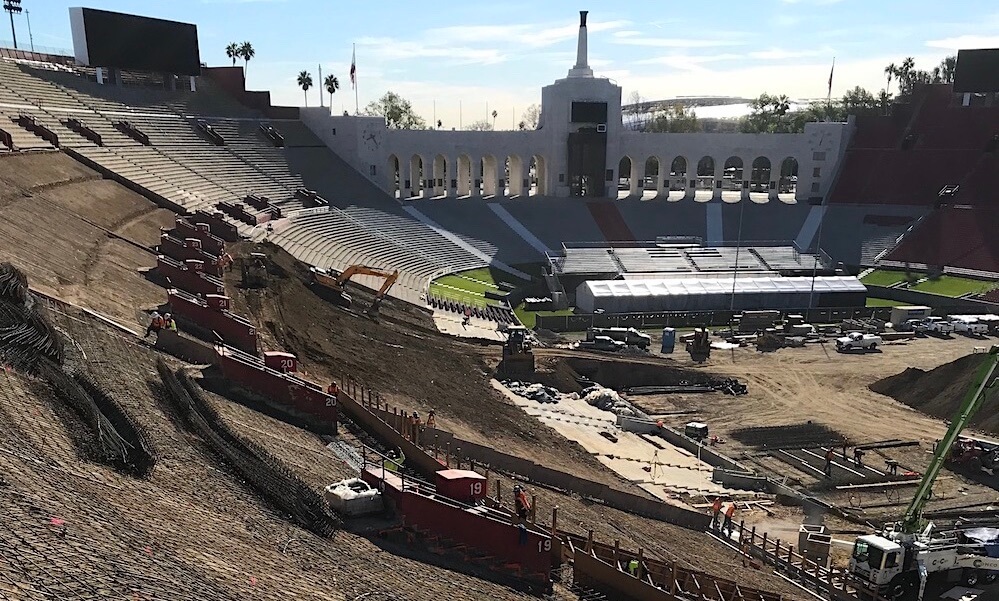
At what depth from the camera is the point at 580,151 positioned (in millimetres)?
72062

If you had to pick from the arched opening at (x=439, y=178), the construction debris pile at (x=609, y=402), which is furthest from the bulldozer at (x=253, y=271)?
the arched opening at (x=439, y=178)

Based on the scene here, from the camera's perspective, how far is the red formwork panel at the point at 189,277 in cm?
2677

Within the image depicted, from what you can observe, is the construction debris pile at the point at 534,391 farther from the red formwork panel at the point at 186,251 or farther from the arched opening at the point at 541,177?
the arched opening at the point at 541,177

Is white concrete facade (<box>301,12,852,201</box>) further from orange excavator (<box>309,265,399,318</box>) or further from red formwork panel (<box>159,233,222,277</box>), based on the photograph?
red formwork panel (<box>159,233,222,277</box>)

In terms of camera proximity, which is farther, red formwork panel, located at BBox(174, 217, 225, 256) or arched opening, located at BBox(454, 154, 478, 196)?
arched opening, located at BBox(454, 154, 478, 196)

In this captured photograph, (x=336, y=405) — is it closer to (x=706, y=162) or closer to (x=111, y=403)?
(x=111, y=403)

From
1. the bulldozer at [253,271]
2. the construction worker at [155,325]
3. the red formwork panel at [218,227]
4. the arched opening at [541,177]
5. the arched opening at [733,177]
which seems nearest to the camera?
the construction worker at [155,325]

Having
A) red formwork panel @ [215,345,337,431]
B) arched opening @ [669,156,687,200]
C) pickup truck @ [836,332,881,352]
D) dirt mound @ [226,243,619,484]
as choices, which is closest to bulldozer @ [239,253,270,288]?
dirt mound @ [226,243,619,484]

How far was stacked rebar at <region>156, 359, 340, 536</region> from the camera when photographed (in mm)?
13500

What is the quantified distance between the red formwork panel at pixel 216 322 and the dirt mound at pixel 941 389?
29038 millimetres

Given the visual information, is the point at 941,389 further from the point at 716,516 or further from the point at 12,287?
the point at 12,287

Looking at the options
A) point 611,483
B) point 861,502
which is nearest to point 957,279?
point 861,502

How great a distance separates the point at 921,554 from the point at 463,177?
62510mm

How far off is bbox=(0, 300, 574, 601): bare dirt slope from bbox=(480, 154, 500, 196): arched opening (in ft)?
194
